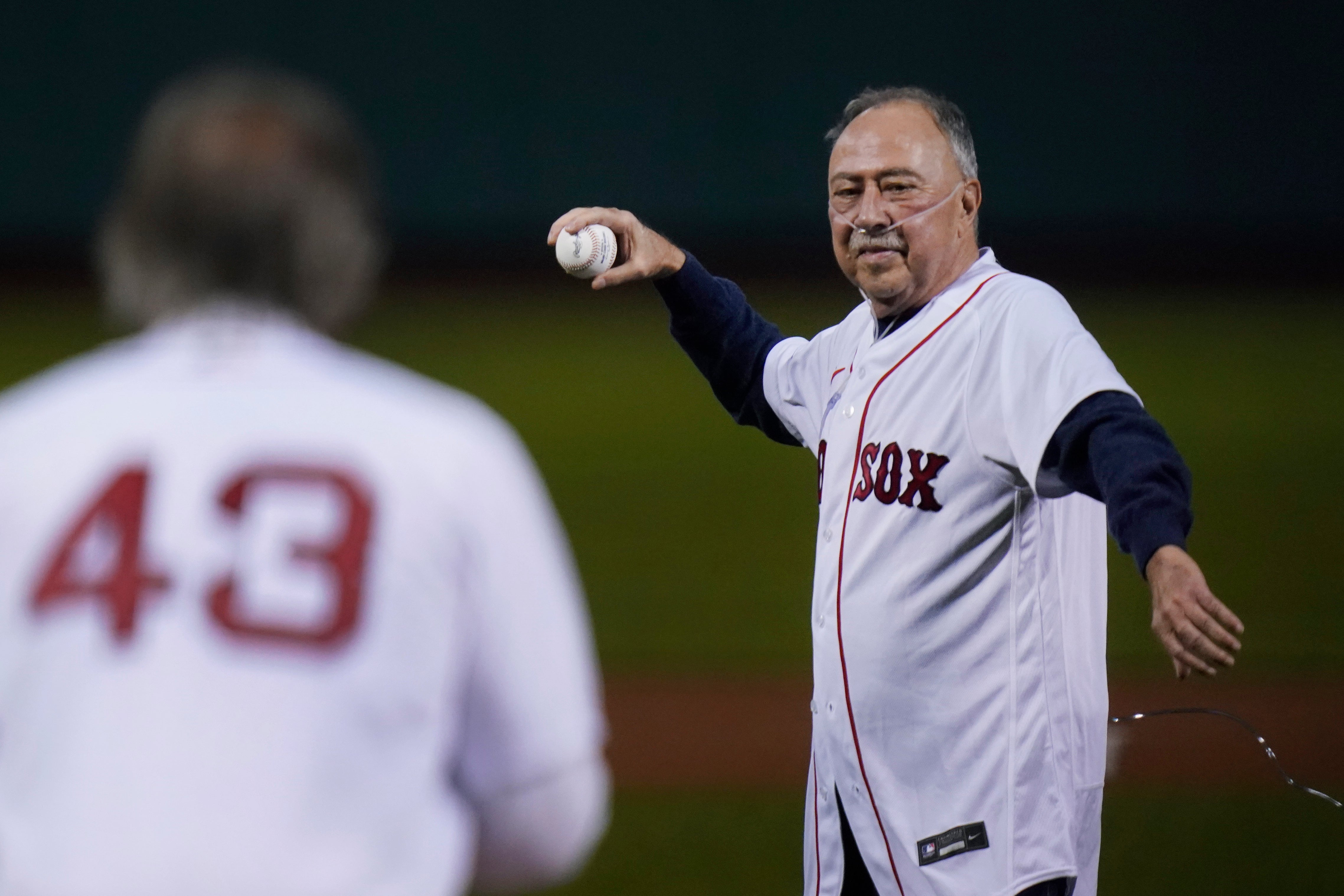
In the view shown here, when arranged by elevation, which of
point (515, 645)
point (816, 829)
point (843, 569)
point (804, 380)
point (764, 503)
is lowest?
point (816, 829)

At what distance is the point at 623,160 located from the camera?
18078 millimetres

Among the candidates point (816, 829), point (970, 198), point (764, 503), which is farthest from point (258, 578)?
point (764, 503)

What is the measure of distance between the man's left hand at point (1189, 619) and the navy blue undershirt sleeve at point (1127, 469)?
0.04 m

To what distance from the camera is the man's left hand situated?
5.90ft

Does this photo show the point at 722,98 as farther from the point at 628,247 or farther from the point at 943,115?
the point at 943,115

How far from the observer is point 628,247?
2.84m

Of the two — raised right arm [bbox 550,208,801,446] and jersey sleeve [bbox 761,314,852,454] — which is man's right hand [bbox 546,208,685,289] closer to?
raised right arm [bbox 550,208,801,446]

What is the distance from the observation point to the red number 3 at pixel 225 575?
1.18m

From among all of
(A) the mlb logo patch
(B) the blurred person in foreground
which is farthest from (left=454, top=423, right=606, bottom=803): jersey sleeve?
(A) the mlb logo patch

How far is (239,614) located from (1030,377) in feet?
4.38

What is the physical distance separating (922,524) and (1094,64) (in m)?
16.8

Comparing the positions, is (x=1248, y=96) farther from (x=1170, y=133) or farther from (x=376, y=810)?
(x=376, y=810)

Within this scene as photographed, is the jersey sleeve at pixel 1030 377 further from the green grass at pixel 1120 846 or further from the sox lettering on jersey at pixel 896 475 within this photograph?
the green grass at pixel 1120 846

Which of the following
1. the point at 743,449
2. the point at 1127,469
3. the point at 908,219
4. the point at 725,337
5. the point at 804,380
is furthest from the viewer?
the point at 743,449
